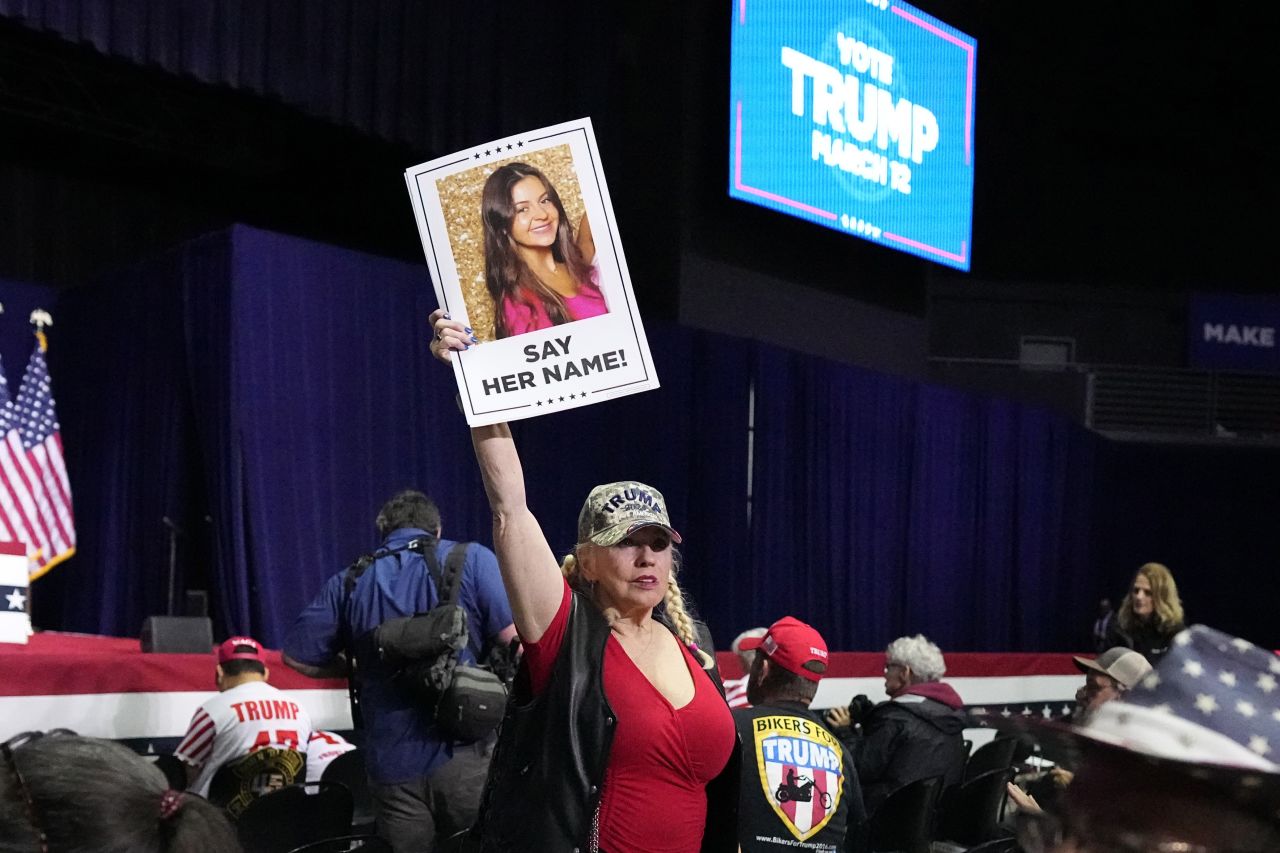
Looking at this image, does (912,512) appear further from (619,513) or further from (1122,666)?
(619,513)

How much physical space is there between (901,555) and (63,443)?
6562mm

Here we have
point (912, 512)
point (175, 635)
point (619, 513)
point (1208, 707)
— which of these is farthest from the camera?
point (912, 512)

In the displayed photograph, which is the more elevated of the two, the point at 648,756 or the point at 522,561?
the point at 522,561

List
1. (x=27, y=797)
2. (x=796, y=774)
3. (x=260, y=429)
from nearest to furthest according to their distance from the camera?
(x=27, y=797), (x=796, y=774), (x=260, y=429)

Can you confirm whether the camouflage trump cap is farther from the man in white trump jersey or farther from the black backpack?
the man in white trump jersey

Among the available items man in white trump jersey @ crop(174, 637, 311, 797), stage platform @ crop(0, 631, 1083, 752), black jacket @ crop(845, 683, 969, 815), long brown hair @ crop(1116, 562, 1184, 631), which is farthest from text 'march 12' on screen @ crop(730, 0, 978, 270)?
man in white trump jersey @ crop(174, 637, 311, 797)

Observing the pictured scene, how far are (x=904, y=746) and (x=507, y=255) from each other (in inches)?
111

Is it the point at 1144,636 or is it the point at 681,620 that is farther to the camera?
the point at 1144,636

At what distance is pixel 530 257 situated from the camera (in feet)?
8.50

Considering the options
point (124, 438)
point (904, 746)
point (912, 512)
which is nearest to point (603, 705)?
point (904, 746)

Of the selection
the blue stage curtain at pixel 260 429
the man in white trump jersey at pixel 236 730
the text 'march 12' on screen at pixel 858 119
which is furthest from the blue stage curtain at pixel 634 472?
the man in white trump jersey at pixel 236 730

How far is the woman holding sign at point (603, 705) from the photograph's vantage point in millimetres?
2232

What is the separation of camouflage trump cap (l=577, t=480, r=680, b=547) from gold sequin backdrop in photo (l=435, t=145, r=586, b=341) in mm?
361

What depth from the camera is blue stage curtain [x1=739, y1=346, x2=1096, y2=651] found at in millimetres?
11188
